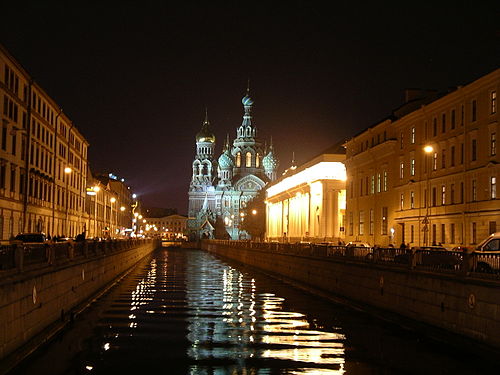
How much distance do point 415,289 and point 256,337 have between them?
5.86 m

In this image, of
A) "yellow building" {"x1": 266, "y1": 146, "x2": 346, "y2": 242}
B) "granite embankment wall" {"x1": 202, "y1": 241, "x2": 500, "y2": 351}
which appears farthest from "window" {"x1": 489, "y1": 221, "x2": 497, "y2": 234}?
"yellow building" {"x1": 266, "y1": 146, "x2": 346, "y2": 242}

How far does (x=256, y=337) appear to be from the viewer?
2241 centimetres

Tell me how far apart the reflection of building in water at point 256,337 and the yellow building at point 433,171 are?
749 inches

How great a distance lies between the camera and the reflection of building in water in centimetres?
1816

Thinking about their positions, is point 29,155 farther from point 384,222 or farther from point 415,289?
point 415,289

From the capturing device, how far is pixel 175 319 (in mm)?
27016

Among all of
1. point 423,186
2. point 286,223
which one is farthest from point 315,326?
point 286,223

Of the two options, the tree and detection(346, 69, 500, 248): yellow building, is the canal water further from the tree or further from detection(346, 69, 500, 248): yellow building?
the tree

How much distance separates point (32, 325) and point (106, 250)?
26.7m

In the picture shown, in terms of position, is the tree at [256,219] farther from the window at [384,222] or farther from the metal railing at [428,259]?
the metal railing at [428,259]

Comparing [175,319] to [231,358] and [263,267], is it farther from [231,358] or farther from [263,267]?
[263,267]

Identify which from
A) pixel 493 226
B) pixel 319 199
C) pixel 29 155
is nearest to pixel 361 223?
pixel 319 199

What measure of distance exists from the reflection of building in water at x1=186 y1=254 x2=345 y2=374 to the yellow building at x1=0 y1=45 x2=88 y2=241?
78.4ft

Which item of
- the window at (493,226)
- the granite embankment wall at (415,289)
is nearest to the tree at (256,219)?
the window at (493,226)
